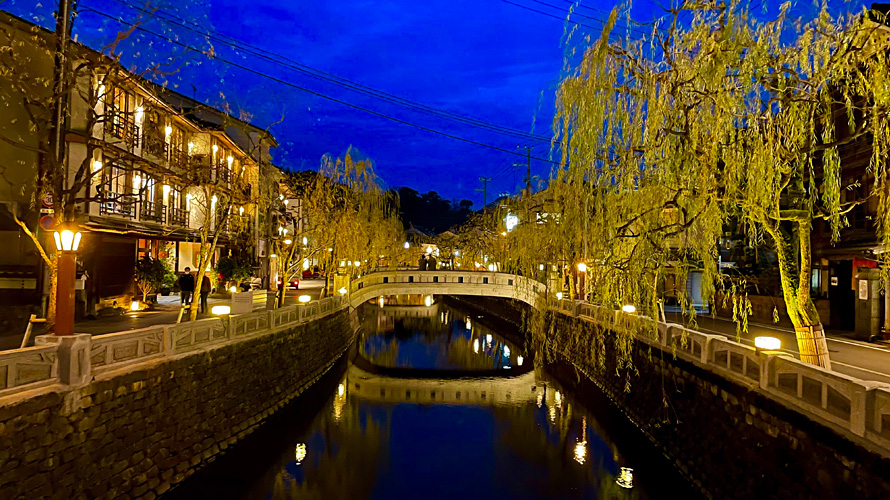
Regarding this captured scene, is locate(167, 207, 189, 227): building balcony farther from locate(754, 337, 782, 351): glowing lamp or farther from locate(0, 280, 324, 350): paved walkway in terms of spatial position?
locate(754, 337, 782, 351): glowing lamp

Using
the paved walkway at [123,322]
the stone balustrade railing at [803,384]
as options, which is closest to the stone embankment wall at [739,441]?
the stone balustrade railing at [803,384]

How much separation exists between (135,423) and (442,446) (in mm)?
8809

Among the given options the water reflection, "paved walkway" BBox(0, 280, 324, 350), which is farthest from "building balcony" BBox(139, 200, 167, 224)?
the water reflection

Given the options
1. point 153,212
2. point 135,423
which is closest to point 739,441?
point 135,423

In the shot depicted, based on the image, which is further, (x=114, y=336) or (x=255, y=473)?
(x=255, y=473)

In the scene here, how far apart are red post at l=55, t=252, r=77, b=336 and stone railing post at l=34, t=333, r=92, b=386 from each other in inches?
13.1

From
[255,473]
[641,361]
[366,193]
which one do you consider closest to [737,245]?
[641,361]

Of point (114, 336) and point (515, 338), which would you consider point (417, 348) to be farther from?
point (114, 336)

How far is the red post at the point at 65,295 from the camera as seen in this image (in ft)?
31.9

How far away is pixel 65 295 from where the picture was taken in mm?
9953

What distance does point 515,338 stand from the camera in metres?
37.1

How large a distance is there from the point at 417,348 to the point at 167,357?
22504 mm

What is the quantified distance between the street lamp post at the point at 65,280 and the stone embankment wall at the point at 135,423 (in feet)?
3.76

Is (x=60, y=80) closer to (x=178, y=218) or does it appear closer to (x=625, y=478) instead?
(x=178, y=218)
